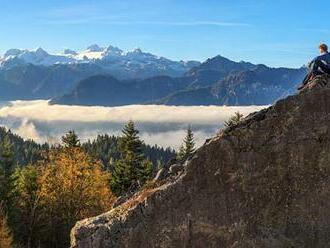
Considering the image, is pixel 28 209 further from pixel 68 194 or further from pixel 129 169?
pixel 129 169

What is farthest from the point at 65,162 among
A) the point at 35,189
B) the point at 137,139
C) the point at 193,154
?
the point at 193,154

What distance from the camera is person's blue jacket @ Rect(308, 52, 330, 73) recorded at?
24.9 m

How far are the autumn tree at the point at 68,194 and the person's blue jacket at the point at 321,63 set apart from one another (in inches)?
1956

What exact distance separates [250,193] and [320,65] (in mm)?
6258

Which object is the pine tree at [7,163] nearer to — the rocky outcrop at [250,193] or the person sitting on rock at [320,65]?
the rocky outcrop at [250,193]

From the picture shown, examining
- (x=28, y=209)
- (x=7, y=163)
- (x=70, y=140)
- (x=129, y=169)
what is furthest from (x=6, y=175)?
(x=129, y=169)

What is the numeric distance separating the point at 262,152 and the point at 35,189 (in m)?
59.0

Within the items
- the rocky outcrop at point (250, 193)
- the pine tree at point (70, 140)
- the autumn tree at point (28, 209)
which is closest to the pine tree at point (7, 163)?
the autumn tree at point (28, 209)

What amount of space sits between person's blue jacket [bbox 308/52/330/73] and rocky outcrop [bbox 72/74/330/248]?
1862mm

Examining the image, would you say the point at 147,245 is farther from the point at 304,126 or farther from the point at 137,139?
the point at 137,139

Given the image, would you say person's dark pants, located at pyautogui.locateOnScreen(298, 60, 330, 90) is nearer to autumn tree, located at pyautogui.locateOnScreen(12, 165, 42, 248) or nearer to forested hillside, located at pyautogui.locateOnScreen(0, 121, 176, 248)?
forested hillside, located at pyautogui.locateOnScreen(0, 121, 176, 248)

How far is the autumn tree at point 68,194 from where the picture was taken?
240ft

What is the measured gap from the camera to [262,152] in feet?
76.3

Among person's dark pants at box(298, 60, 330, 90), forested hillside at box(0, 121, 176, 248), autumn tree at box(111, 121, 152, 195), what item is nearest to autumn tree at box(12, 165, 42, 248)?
forested hillside at box(0, 121, 176, 248)
